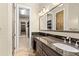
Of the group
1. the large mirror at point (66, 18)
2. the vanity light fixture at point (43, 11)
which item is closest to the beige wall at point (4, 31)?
the large mirror at point (66, 18)

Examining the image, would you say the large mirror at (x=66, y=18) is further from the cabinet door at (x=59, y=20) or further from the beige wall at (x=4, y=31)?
the beige wall at (x=4, y=31)

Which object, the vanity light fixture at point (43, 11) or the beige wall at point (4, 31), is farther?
the vanity light fixture at point (43, 11)

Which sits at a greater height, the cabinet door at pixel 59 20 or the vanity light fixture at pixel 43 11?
the vanity light fixture at pixel 43 11

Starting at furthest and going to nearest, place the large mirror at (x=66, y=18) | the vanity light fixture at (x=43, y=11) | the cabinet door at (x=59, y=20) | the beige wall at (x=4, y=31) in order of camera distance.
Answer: the vanity light fixture at (x=43, y=11) → the cabinet door at (x=59, y=20) → the large mirror at (x=66, y=18) → the beige wall at (x=4, y=31)

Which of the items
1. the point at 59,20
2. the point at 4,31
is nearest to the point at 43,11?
the point at 59,20

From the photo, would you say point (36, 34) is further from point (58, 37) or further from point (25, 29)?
point (58, 37)

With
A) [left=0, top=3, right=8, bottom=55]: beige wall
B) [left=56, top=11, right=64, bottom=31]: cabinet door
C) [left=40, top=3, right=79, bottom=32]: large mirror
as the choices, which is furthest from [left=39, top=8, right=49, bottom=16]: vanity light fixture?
[left=0, top=3, right=8, bottom=55]: beige wall

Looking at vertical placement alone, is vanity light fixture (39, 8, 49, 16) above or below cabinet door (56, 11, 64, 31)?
above

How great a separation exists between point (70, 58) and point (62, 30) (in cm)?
128

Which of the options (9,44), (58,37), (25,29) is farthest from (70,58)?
(25,29)

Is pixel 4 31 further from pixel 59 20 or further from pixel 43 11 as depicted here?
pixel 43 11

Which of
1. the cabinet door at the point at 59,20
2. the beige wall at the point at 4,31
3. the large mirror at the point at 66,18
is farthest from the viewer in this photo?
the cabinet door at the point at 59,20

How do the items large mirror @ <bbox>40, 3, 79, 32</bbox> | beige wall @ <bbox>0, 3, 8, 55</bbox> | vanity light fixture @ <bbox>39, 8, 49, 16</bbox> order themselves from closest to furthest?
beige wall @ <bbox>0, 3, 8, 55</bbox>
large mirror @ <bbox>40, 3, 79, 32</bbox>
vanity light fixture @ <bbox>39, 8, 49, 16</bbox>

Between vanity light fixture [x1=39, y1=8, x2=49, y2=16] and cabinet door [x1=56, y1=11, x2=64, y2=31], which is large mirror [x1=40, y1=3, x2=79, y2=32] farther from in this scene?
vanity light fixture [x1=39, y1=8, x2=49, y2=16]
